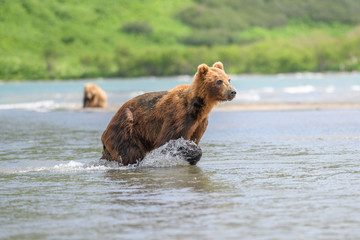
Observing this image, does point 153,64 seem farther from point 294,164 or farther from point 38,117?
point 294,164

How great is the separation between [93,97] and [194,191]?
22.8 meters

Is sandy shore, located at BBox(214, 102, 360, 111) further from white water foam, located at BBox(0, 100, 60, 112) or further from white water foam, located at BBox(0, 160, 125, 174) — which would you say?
white water foam, located at BBox(0, 160, 125, 174)

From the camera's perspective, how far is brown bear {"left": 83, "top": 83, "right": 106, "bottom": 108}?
101 feet

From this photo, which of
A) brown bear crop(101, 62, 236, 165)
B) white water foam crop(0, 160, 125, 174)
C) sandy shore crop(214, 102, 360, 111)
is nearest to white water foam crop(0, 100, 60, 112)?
sandy shore crop(214, 102, 360, 111)

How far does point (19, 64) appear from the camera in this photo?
637 ft

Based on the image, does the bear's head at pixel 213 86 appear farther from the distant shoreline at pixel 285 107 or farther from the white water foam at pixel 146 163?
the distant shoreline at pixel 285 107

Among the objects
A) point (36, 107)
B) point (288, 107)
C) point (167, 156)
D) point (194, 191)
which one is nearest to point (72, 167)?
point (167, 156)

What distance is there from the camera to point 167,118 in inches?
425

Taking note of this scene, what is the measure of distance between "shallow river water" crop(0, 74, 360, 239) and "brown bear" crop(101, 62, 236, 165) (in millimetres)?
264

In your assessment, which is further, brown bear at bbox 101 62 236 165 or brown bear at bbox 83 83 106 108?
brown bear at bbox 83 83 106 108

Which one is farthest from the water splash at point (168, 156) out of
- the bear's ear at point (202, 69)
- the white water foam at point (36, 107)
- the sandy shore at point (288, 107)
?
the white water foam at point (36, 107)

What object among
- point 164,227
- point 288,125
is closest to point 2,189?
point 164,227

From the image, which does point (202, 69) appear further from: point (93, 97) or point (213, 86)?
point (93, 97)

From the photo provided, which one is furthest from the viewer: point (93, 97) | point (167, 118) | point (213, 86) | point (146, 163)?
point (93, 97)
